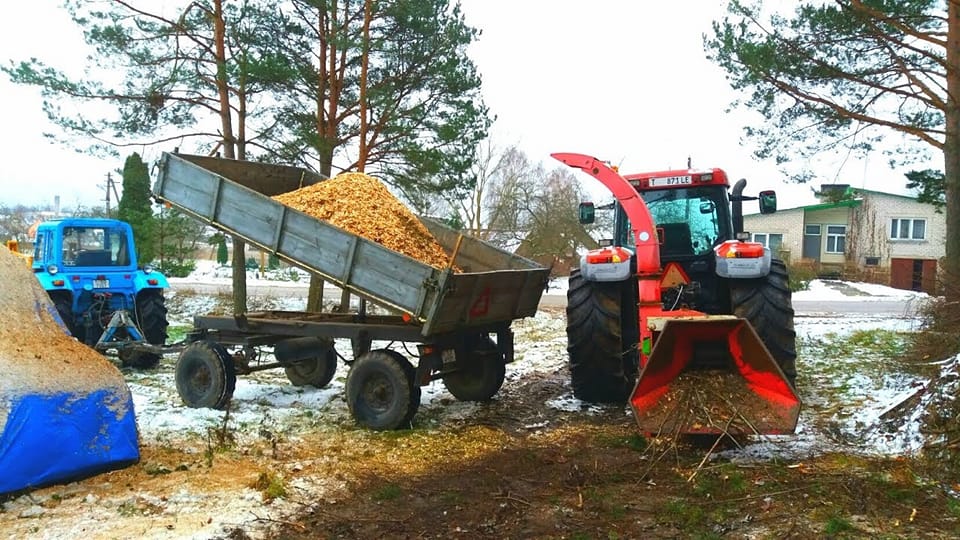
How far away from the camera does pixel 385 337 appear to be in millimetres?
6961

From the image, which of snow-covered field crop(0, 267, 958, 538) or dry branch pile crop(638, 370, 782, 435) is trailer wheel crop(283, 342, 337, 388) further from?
dry branch pile crop(638, 370, 782, 435)

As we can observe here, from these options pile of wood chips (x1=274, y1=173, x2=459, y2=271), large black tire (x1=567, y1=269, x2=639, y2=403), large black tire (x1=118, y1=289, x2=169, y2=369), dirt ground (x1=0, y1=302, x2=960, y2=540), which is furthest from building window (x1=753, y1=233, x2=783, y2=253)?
dirt ground (x1=0, y1=302, x2=960, y2=540)

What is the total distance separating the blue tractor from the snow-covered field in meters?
0.65

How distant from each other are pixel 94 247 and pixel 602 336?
305 inches

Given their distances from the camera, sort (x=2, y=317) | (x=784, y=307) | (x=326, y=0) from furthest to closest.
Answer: (x=326, y=0), (x=784, y=307), (x=2, y=317)

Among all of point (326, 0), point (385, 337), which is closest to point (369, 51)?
point (326, 0)

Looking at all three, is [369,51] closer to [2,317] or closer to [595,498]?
[2,317]

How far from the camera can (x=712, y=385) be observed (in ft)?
18.7

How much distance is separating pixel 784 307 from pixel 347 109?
985 centimetres

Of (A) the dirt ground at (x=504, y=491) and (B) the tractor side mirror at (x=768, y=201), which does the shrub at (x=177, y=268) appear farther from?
(B) the tractor side mirror at (x=768, y=201)

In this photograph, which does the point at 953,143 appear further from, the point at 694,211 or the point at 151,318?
the point at 151,318

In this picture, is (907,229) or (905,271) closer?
(905,271)

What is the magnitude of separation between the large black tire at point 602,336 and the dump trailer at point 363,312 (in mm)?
610

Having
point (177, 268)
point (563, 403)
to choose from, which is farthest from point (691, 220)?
point (177, 268)
